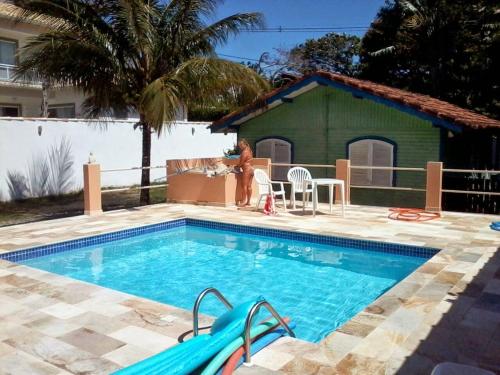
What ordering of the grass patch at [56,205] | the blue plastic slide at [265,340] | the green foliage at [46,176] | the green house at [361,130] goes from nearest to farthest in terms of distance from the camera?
1. the blue plastic slide at [265,340]
2. the grass patch at [56,205]
3. the green house at [361,130]
4. the green foliage at [46,176]

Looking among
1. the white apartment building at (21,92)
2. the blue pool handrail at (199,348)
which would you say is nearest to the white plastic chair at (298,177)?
the blue pool handrail at (199,348)

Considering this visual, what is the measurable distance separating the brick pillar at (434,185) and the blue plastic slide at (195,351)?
26.7ft

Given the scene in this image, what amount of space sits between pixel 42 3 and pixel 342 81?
7795 millimetres

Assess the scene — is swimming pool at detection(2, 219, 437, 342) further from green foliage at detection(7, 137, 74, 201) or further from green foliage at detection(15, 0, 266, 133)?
green foliage at detection(7, 137, 74, 201)

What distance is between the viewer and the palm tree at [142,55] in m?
11.6

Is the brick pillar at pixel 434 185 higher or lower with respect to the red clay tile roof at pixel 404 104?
lower

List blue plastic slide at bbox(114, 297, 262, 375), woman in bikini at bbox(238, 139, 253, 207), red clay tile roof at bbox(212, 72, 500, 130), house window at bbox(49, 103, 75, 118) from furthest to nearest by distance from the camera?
1. house window at bbox(49, 103, 75, 118)
2. woman in bikini at bbox(238, 139, 253, 207)
3. red clay tile roof at bbox(212, 72, 500, 130)
4. blue plastic slide at bbox(114, 297, 262, 375)

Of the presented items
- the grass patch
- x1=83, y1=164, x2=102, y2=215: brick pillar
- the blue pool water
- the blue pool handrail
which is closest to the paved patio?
the blue pool handrail

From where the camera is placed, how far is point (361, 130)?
13.9 metres

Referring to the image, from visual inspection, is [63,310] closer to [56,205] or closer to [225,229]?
[225,229]

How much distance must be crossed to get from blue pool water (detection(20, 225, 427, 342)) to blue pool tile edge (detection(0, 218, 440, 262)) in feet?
0.29

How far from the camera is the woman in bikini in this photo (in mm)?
12180

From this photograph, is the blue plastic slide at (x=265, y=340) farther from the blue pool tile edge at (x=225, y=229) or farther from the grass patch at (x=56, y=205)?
the grass patch at (x=56, y=205)

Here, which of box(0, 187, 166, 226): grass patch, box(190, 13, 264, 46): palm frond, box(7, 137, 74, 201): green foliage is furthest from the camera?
box(7, 137, 74, 201): green foliage
